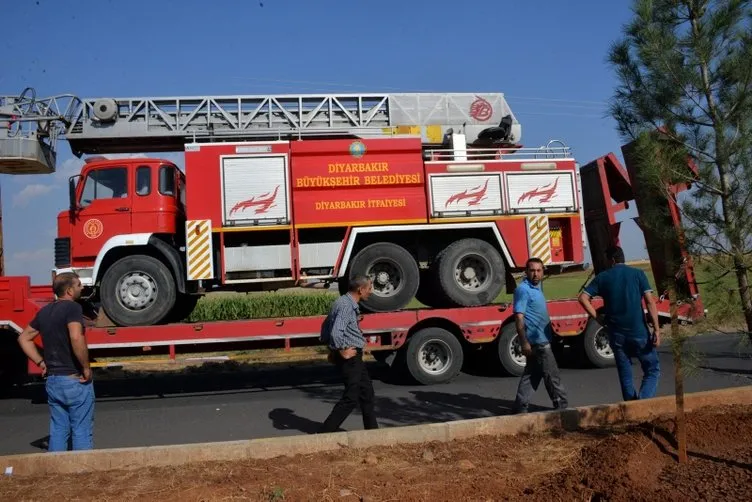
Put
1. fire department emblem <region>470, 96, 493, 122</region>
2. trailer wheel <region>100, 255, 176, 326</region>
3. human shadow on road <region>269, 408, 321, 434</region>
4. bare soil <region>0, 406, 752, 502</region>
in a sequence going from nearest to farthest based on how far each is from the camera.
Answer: bare soil <region>0, 406, 752, 502</region> → human shadow on road <region>269, 408, 321, 434</region> → trailer wheel <region>100, 255, 176, 326</region> → fire department emblem <region>470, 96, 493, 122</region>

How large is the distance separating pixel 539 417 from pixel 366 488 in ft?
6.34

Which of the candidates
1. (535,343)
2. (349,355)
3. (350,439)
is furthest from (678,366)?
(349,355)

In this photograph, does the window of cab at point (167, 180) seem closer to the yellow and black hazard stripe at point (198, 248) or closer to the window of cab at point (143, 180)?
the window of cab at point (143, 180)

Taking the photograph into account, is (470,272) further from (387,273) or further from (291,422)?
(291,422)

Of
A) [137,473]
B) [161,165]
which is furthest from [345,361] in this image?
[161,165]

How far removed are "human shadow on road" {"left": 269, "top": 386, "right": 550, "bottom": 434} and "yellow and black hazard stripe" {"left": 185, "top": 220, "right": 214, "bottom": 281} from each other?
2.37 metres

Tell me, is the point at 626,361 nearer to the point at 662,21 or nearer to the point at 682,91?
the point at 682,91

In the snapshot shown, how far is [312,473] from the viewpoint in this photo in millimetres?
4461

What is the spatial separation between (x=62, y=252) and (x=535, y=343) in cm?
683

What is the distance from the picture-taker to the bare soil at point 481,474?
3.82 meters

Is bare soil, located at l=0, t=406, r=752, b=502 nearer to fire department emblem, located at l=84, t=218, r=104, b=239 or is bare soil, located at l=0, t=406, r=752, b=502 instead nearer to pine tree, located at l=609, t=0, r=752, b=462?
pine tree, located at l=609, t=0, r=752, b=462

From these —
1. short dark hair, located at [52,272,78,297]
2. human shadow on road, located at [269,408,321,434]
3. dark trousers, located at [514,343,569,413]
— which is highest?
short dark hair, located at [52,272,78,297]

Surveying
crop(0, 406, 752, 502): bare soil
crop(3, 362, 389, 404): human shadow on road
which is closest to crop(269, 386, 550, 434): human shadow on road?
crop(3, 362, 389, 404): human shadow on road

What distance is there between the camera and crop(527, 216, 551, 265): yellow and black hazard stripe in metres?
9.77
